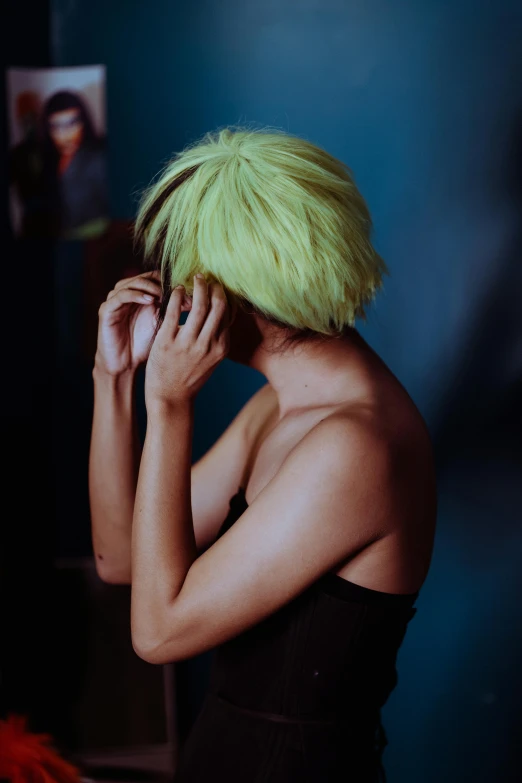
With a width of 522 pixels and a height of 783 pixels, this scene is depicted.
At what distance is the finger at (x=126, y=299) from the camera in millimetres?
1125

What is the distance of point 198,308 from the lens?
0.96 metres

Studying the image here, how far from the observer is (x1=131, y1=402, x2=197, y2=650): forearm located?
37.2 inches

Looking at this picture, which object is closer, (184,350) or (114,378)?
(184,350)

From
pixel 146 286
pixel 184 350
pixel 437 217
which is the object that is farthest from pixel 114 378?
pixel 437 217

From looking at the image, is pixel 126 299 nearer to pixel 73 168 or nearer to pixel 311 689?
pixel 311 689

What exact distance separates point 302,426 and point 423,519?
0.21 metres

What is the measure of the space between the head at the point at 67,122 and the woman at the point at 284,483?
0.96 metres

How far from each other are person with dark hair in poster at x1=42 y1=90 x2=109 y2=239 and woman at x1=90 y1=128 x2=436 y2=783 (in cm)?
92

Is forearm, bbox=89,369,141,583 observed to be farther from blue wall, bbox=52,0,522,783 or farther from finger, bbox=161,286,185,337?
blue wall, bbox=52,0,522,783

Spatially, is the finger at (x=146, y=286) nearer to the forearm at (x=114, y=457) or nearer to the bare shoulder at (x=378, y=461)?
the forearm at (x=114, y=457)

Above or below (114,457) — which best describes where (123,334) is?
above

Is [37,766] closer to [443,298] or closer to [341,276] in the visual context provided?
[341,276]

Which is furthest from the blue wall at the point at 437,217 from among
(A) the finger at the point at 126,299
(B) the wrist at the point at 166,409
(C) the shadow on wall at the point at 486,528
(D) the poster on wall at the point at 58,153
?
(B) the wrist at the point at 166,409

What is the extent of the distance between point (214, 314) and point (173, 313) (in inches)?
2.2
